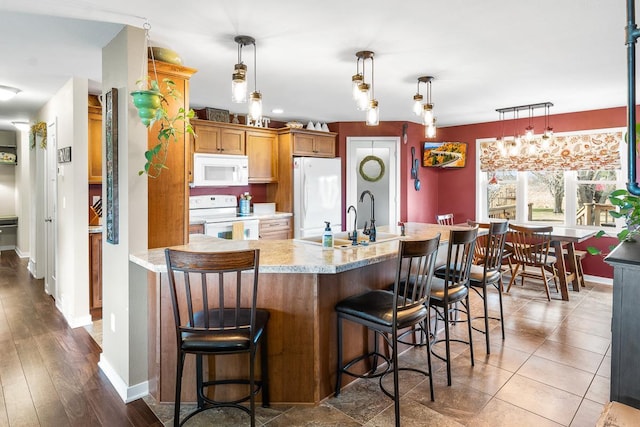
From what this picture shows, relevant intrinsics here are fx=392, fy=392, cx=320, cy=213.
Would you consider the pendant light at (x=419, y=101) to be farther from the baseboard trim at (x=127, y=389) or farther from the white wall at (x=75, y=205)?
the white wall at (x=75, y=205)

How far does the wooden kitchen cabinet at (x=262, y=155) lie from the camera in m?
5.57

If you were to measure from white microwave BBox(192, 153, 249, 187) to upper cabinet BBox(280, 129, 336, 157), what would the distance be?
73 cm

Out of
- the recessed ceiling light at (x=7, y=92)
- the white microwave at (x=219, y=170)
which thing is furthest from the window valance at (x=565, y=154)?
the recessed ceiling light at (x=7, y=92)

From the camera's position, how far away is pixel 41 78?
3738 millimetres

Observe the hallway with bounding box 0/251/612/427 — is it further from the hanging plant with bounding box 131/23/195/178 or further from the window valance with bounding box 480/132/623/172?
the window valance with bounding box 480/132/623/172

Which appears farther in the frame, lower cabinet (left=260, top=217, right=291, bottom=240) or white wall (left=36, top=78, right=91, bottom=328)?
lower cabinet (left=260, top=217, right=291, bottom=240)

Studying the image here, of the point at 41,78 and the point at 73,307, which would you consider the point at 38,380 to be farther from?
the point at 41,78

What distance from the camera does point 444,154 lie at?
6633 mm

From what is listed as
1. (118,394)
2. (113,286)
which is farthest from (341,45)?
(118,394)

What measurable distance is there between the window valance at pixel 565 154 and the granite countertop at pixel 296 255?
11.4 ft

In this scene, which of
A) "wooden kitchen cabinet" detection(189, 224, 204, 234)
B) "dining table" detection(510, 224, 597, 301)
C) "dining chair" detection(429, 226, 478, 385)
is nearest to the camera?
"dining chair" detection(429, 226, 478, 385)

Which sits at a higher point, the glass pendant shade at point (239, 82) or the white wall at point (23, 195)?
the glass pendant shade at point (239, 82)

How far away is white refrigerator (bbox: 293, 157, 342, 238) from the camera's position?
5594mm

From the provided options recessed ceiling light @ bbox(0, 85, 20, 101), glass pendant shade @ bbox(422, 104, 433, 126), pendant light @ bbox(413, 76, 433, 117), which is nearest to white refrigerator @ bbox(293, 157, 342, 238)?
pendant light @ bbox(413, 76, 433, 117)
